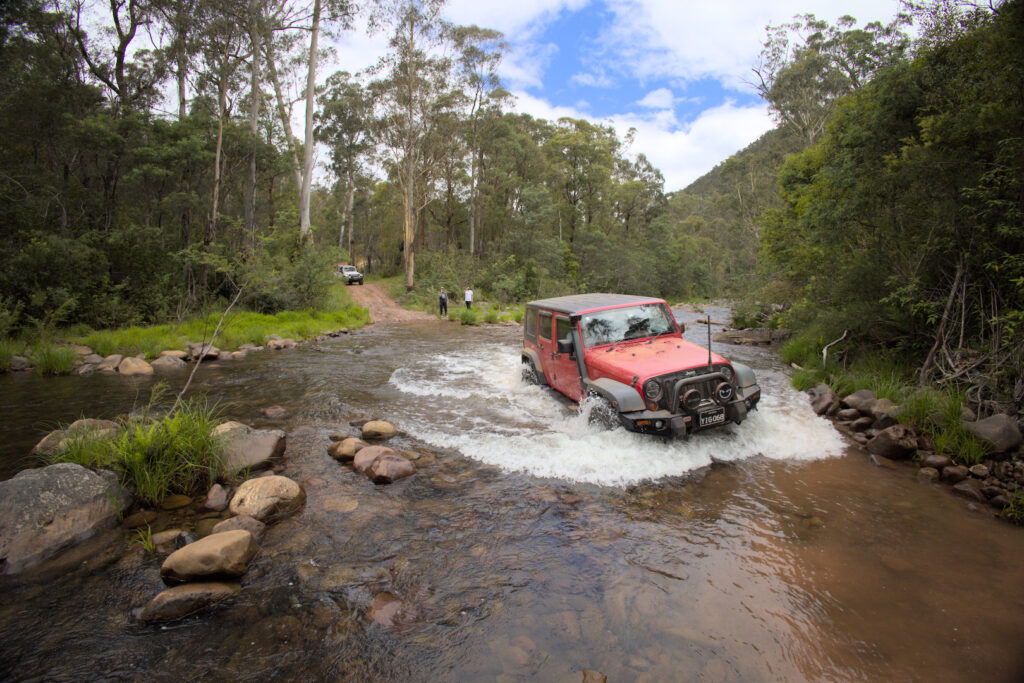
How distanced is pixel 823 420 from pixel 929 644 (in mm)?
5029

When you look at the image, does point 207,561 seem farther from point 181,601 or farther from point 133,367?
point 133,367

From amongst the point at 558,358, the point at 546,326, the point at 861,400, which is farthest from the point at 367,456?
the point at 861,400

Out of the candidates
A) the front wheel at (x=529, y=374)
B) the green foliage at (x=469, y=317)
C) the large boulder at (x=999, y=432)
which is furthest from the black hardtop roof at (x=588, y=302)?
the green foliage at (x=469, y=317)

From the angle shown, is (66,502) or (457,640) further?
(66,502)

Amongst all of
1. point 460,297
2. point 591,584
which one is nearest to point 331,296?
point 460,297

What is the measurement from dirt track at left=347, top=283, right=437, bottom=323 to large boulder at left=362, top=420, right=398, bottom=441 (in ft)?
54.8

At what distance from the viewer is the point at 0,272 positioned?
37.7 feet

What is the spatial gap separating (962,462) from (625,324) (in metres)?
4.32

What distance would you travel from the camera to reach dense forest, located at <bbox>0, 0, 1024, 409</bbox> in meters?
6.98

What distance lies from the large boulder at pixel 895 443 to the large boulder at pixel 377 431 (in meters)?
6.69

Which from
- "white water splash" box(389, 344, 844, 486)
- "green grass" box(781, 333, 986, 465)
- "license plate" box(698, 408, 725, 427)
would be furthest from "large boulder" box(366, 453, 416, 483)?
"green grass" box(781, 333, 986, 465)

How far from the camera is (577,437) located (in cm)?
657

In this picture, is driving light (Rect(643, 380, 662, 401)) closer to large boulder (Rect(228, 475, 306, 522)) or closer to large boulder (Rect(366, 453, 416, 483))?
large boulder (Rect(366, 453, 416, 483))

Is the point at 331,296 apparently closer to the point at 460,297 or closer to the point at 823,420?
the point at 460,297
